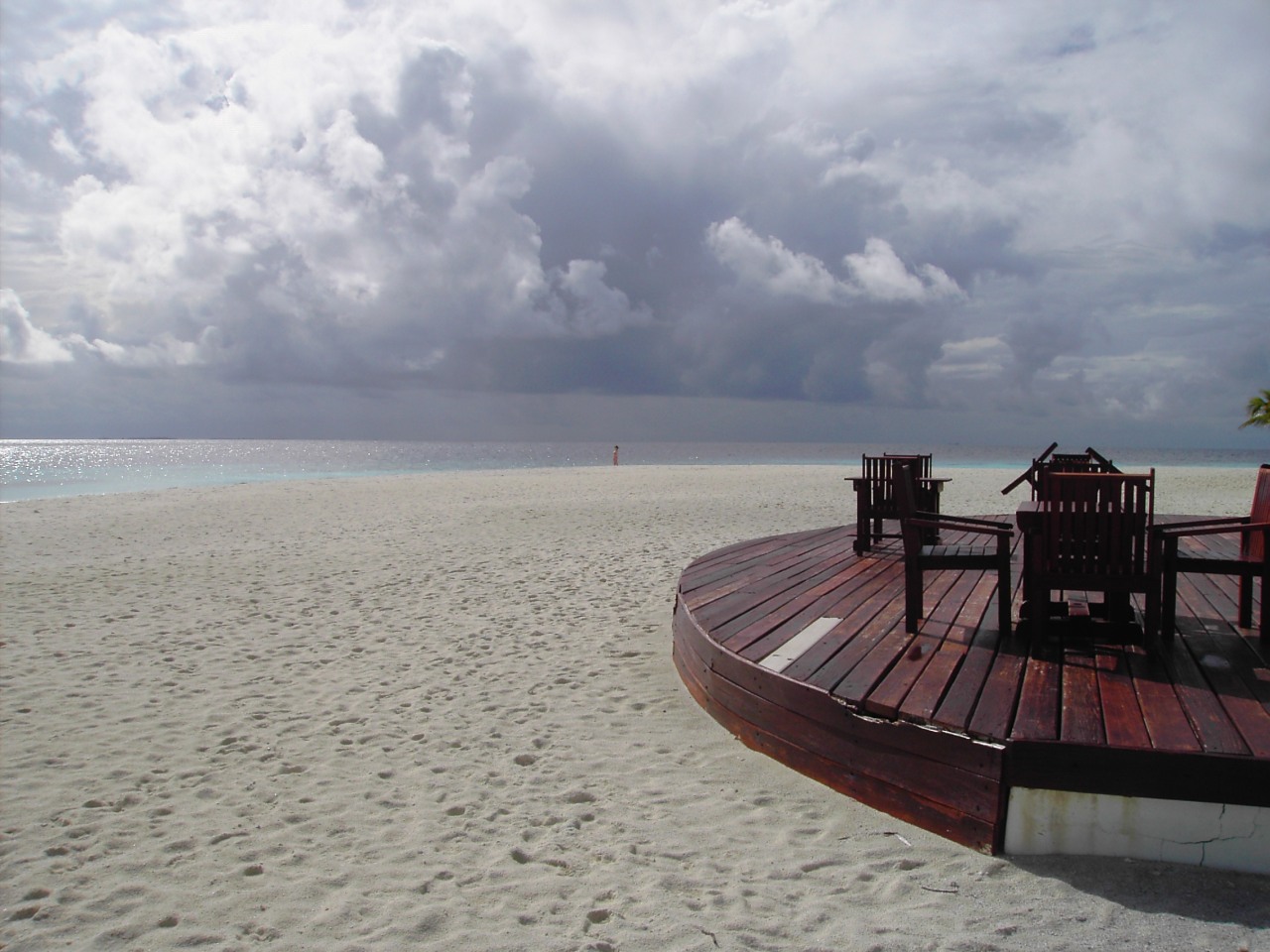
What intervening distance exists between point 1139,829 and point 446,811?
116 inches

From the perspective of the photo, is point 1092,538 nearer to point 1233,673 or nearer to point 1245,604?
point 1233,673

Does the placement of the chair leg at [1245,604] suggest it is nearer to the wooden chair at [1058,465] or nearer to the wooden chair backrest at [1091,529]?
the wooden chair backrest at [1091,529]

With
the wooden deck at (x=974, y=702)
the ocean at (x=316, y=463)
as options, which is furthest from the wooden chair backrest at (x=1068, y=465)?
the ocean at (x=316, y=463)

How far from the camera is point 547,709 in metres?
5.41

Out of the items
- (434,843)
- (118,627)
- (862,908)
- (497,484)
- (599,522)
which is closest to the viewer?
(862,908)

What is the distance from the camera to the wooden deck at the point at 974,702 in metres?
3.14

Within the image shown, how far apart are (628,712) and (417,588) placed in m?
4.89

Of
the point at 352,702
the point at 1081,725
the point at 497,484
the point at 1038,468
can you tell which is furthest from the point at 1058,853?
the point at 497,484

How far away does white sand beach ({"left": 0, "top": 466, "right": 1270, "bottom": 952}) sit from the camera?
300 cm

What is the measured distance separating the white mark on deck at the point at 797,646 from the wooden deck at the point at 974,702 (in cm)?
2

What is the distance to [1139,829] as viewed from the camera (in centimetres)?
315

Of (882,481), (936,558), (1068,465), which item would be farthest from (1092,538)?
(1068,465)

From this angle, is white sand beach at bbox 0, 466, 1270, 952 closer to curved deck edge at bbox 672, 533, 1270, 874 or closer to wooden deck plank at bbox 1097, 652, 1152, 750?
curved deck edge at bbox 672, 533, 1270, 874

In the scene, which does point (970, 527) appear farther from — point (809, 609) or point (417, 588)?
point (417, 588)
